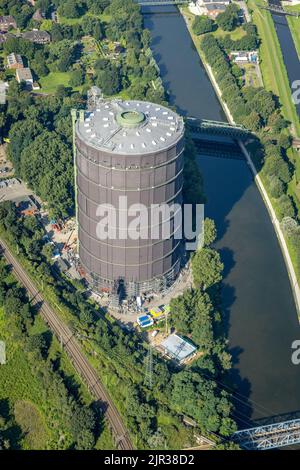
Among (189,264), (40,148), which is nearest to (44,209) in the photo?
(40,148)

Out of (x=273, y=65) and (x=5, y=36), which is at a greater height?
(x=5, y=36)

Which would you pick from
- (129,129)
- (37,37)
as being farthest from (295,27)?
(129,129)

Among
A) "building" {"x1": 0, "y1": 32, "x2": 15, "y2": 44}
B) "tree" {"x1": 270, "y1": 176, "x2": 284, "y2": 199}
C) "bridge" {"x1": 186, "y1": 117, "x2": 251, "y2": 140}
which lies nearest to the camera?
"tree" {"x1": 270, "y1": 176, "x2": 284, "y2": 199}

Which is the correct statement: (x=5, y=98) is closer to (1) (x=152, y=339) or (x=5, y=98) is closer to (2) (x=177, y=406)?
(1) (x=152, y=339)

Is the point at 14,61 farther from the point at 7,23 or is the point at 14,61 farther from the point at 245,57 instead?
the point at 245,57

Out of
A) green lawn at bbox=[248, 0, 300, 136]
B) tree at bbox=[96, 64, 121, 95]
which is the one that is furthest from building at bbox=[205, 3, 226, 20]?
tree at bbox=[96, 64, 121, 95]

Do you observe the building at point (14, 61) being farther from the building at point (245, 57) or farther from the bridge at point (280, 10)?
the bridge at point (280, 10)

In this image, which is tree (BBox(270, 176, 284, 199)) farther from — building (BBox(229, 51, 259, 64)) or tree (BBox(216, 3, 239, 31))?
tree (BBox(216, 3, 239, 31))
